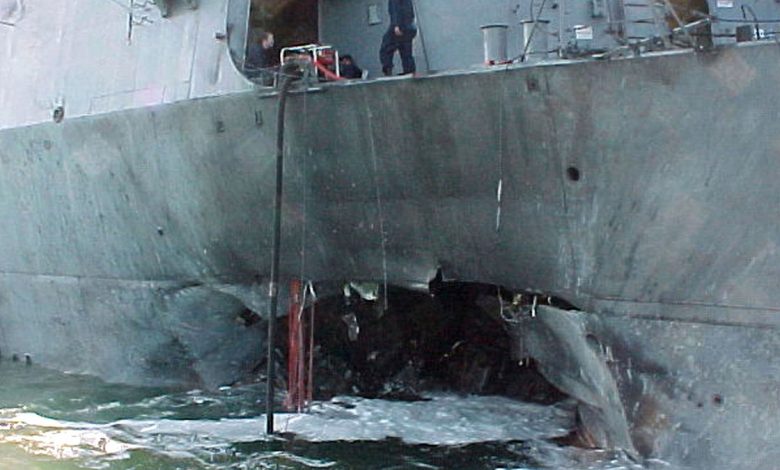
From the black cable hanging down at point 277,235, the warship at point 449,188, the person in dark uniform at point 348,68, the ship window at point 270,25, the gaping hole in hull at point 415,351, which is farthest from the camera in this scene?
the gaping hole in hull at point 415,351

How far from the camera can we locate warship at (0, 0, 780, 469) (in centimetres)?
771

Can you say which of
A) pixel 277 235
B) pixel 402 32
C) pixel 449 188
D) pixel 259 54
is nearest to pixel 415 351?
pixel 277 235

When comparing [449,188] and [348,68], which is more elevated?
[348,68]

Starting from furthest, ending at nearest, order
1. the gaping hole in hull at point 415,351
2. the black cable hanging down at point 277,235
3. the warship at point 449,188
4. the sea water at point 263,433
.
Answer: the gaping hole in hull at point 415,351 → the black cable hanging down at point 277,235 → the sea water at point 263,433 → the warship at point 449,188

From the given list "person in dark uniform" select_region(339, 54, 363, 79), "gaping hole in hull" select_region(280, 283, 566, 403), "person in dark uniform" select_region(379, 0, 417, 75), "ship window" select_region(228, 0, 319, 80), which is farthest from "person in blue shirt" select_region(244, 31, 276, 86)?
"gaping hole in hull" select_region(280, 283, 566, 403)

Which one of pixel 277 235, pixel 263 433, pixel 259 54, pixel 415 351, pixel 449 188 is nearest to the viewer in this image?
pixel 449 188

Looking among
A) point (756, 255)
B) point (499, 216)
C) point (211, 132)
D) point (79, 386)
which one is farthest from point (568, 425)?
point (79, 386)

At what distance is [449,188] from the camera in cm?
901

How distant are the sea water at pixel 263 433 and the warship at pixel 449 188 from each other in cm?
50

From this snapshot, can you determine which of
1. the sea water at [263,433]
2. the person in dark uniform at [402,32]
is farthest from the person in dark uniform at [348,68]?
the sea water at [263,433]

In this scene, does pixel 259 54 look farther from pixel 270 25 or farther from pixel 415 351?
pixel 415 351

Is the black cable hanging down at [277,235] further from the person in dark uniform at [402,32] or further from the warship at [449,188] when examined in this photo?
the person in dark uniform at [402,32]

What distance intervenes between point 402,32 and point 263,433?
336 cm

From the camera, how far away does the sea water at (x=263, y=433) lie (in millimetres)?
8930
